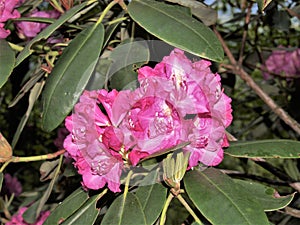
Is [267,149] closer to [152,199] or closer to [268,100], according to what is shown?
[152,199]

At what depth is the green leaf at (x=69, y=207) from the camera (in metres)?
0.96

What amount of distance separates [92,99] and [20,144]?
131 cm

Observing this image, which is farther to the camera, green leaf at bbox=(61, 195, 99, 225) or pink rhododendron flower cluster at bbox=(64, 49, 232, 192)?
green leaf at bbox=(61, 195, 99, 225)

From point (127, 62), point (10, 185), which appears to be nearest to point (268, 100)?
point (127, 62)

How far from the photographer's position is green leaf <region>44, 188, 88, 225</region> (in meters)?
0.96

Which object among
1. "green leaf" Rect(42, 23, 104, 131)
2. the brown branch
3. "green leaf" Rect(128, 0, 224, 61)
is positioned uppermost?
"green leaf" Rect(128, 0, 224, 61)

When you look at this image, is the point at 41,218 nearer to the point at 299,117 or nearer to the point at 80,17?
the point at 80,17

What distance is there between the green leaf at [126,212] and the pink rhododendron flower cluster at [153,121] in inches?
1.0

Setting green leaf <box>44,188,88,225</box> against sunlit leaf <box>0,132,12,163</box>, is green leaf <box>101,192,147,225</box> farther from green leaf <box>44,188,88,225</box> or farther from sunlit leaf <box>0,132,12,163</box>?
sunlit leaf <box>0,132,12,163</box>

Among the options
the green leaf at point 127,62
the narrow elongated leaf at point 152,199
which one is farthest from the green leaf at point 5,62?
the narrow elongated leaf at point 152,199

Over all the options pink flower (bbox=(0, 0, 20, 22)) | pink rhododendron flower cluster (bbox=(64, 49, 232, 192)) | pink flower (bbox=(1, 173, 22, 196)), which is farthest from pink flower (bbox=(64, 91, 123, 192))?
pink flower (bbox=(1, 173, 22, 196))

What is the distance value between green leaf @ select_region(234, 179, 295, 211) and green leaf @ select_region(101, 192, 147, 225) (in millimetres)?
Answer: 163

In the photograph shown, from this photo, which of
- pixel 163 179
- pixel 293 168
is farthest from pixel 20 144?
pixel 163 179

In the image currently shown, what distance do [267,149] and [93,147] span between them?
0.90 feet
